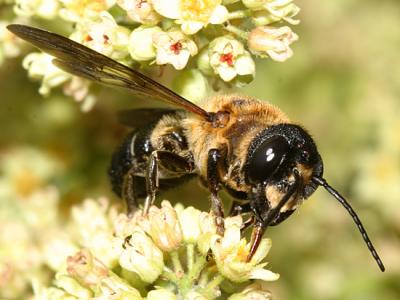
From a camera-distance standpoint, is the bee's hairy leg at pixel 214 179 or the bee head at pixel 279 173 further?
the bee's hairy leg at pixel 214 179

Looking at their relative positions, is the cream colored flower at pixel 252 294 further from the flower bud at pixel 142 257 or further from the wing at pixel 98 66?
the wing at pixel 98 66

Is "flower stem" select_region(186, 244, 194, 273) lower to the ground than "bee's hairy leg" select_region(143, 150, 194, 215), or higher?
lower

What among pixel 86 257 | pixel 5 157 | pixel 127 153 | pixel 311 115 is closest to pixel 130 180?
pixel 127 153

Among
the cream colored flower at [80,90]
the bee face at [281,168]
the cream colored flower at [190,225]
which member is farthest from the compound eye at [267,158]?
the cream colored flower at [80,90]

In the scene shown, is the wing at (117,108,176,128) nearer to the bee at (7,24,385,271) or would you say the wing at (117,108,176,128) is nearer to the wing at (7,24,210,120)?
the bee at (7,24,385,271)

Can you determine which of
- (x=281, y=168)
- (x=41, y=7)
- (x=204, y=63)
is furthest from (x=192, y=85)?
(x=41, y=7)

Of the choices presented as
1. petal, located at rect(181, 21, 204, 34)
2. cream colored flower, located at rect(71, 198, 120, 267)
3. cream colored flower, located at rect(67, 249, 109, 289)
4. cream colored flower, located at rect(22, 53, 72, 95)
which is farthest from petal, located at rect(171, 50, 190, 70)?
cream colored flower, located at rect(67, 249, 109, 289)
